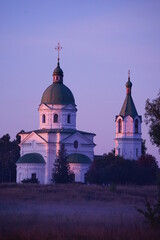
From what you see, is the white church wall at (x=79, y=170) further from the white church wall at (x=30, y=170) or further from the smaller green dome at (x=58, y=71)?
the smaller green dome at (x=58, y=71)

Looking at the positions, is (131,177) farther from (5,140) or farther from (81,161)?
(5,140)

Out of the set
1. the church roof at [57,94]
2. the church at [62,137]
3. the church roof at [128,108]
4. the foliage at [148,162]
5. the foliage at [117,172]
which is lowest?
the foliage at [117,172]

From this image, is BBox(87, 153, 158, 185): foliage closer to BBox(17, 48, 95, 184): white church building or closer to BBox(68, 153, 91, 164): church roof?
BBox(68, 153, 91, 164): church roof

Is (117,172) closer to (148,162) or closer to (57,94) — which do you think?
(148,162)

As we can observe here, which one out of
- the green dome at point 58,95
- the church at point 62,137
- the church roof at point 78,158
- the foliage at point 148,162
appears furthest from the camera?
the green dome at point 58,95

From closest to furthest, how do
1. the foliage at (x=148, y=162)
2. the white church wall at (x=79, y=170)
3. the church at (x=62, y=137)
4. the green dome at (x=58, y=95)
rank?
the white church wall at (x=79, y=170) < the church at (x=62, y=137) < the foliage at (x=148, y=162) < the green dome at (x=58, y=95)

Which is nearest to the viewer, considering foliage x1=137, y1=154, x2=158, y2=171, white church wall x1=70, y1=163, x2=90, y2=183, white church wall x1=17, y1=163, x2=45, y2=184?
white church wall x1=70, y1=163, x2=90, y2=183

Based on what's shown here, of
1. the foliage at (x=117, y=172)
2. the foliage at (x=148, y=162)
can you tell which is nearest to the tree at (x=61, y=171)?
the foliage at (x=117, y=172)

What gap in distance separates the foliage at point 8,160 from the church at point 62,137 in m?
7.23

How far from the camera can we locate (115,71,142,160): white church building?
72.7 meters

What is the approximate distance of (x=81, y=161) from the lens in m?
64.6

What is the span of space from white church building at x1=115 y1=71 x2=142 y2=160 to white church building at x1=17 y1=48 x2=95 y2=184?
3.92 meters

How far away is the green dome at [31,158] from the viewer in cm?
6512

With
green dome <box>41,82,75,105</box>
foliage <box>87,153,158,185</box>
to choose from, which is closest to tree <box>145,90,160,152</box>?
foliage <box>87,153,158,185</box>
